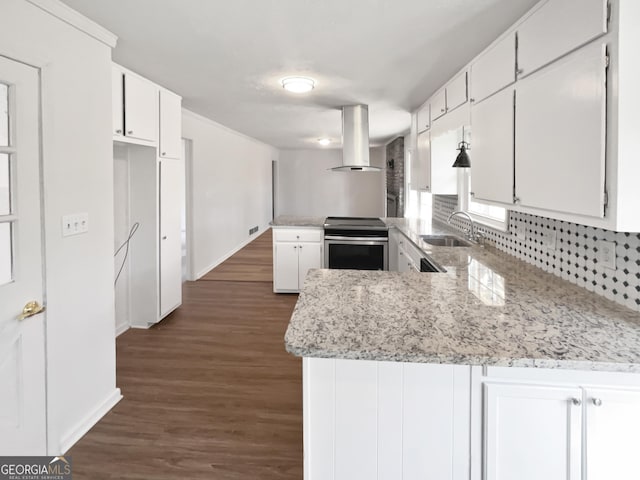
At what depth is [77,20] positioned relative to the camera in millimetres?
2104

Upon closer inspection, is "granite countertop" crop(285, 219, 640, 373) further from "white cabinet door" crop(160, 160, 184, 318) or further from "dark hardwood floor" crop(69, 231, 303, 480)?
"white cabinet door" crop(160, 160, 184, 318)

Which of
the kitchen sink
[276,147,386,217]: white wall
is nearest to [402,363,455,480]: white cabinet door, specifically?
the kitchen sink

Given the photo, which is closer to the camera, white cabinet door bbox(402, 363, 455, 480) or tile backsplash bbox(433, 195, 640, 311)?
white cabinet door bbox(402, 363, 455, 480)

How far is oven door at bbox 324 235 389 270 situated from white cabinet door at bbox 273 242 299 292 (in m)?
0.41

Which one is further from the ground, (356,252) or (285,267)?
(356,252)

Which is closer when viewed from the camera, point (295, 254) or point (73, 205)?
point (73, 205)

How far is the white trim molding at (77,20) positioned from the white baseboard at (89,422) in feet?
6.95

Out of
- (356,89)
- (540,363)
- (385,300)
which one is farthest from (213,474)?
(356,89)

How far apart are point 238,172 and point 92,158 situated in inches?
212

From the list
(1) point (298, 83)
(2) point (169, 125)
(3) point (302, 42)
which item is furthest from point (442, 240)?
(2) point (169, 125)

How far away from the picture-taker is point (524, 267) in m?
2.41

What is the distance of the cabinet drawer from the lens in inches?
190

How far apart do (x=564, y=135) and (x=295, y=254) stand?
3.59 meters

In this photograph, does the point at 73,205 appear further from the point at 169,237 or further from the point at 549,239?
the point at 549,239
